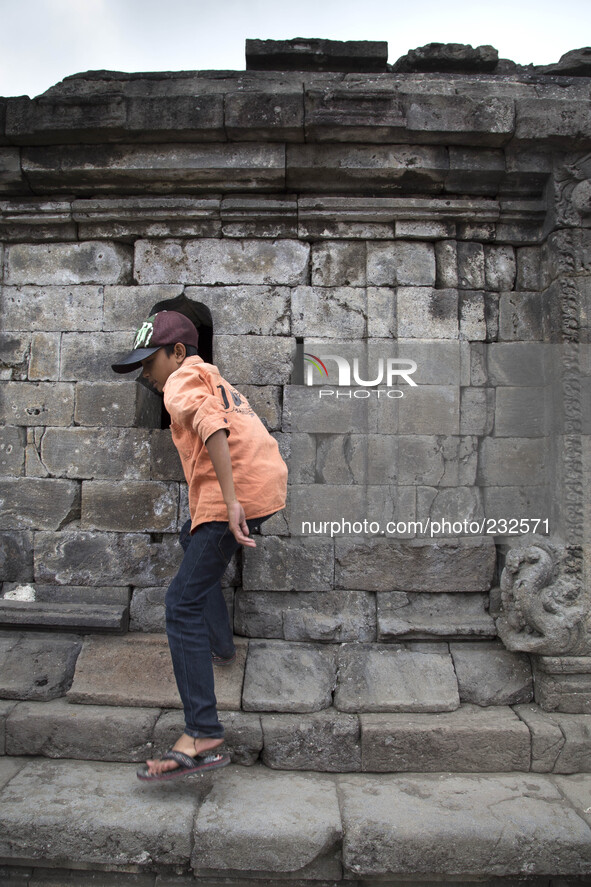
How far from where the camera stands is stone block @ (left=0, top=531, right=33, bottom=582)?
3.81m

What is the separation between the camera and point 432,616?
3.73m

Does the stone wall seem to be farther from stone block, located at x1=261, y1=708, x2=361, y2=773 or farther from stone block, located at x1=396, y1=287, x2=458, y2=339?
stone block, located at x1=261, y1=708, x2=361, y2=773

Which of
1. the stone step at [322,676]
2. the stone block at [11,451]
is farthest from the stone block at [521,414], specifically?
the stone block at [11,451]

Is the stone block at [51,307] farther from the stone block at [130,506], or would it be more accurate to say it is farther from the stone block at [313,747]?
the stone block at [313,747]

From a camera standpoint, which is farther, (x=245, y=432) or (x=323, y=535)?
(x=323, y=535)

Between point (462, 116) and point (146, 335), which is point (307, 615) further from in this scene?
point (462, 116)

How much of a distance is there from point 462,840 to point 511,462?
220cm

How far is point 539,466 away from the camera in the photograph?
385cm

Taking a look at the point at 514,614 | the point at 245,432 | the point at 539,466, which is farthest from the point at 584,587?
the point at 245,432

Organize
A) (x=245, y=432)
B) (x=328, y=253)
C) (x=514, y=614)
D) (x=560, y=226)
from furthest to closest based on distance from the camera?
(x=328, y=253), (x=560, y=226), (x=514, y=614), (x=245, y=432)

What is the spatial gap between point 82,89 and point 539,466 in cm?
392

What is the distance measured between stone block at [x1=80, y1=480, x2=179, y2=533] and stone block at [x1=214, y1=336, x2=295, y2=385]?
0.86m

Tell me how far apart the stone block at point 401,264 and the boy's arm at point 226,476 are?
1.84 m

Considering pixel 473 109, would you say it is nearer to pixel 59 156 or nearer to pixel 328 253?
pixel 328 253
